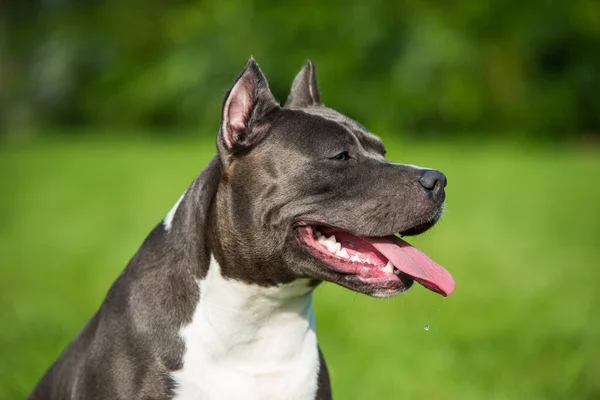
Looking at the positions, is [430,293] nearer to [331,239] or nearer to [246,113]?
[331,239]

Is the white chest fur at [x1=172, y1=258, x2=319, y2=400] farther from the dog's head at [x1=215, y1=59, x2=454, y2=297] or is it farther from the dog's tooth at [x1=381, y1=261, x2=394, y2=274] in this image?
the dog's tooth at [x1=381, y1=261, x2=394, y2=274]

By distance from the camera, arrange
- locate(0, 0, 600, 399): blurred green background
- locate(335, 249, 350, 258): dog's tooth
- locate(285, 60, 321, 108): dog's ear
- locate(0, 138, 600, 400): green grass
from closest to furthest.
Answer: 1. locate(335, 249, 350, 258): dog's tooth
2. locate(285, 60, 321, 108): dog's ear
3. locate(0, 138, 600, 400): green grass
4. locate(0, 0, 600, 399): blurred green background

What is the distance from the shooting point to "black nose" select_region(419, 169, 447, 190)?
4.07m

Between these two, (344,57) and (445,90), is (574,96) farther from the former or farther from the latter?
(344,57)

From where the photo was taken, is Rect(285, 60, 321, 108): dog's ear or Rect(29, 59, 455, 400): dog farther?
Rect(285, 60, 321, 108): dog's ear

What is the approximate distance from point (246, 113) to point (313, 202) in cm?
51

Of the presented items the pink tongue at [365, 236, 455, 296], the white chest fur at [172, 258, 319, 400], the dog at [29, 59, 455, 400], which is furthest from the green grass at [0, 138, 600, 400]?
the white chest fur at [172, 258, 319, 400]

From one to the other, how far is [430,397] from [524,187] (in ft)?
35.3

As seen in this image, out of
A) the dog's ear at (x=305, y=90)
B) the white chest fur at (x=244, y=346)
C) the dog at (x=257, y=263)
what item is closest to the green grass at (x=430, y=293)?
the dog's ear at (x=305, y=90)

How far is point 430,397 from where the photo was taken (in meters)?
6.21

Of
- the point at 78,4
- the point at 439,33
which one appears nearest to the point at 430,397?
the point at 439,33

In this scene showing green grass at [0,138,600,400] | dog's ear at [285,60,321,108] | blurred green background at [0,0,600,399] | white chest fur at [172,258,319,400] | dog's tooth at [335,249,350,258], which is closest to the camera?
white chest fur at [172,258,319,400]

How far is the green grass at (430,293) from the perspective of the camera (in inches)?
266

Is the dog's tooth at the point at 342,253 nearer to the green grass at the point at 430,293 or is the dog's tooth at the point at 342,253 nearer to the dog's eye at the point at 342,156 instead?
the dog's eye at the point at 342,156
